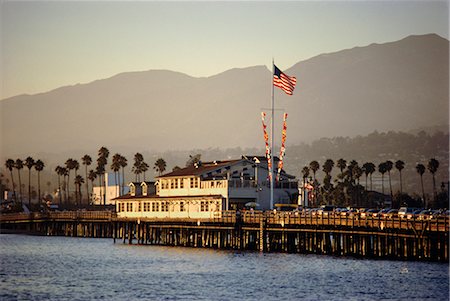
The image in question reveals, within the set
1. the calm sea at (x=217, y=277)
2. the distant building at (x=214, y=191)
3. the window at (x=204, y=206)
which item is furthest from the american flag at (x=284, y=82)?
the window at (x=204, y=206)

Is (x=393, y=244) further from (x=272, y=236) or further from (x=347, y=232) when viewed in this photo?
(x=272, y=236)

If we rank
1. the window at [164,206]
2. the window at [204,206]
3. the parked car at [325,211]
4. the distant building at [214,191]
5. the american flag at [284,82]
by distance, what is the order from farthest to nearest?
the window at [164,206], the window at [204,206], the distant building at [214,191], the american flag at [284,82], the parked car at [325,211]

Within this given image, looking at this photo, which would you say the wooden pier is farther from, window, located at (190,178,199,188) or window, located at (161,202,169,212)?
window, located at (190,178,199,188)

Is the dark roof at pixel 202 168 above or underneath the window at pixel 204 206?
above

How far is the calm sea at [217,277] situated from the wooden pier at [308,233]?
1.94 meters

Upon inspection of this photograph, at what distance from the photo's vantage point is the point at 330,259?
269ft

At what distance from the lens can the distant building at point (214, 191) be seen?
10150 cm

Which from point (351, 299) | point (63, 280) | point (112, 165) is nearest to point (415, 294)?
point (351, 299)

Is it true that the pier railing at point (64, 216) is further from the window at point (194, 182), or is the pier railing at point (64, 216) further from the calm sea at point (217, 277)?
the calm sea at point (217, 277)

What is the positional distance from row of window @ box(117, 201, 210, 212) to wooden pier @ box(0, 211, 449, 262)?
176cm

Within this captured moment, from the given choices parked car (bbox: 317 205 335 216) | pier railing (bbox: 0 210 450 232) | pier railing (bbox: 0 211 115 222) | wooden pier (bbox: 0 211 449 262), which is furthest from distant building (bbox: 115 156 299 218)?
pier railing (bbox: 0 211 115 222)

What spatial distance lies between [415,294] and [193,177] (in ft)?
159

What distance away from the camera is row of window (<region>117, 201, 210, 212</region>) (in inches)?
4035

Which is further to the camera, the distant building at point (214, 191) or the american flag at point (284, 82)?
the distant building at point (214, 191)
